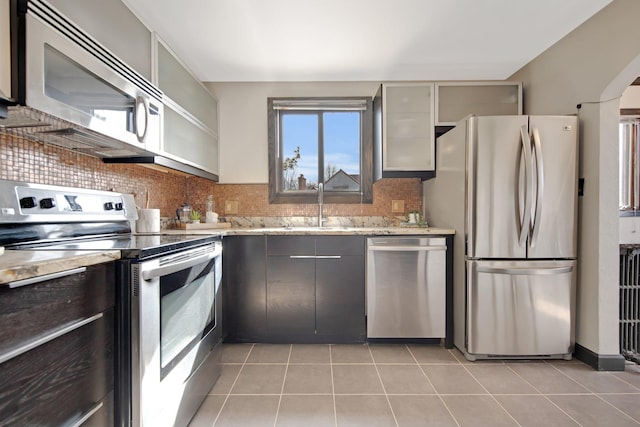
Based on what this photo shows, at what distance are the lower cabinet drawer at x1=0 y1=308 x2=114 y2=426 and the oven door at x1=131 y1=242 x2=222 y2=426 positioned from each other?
94 mm

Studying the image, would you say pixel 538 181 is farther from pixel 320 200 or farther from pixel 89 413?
pixel 89 413

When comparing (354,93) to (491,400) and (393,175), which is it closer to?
(393,175)

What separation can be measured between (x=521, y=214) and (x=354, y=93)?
1.89 m

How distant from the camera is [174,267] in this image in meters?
1.38

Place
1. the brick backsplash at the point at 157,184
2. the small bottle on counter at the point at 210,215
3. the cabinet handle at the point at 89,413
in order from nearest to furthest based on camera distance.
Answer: the cabinet handle at the point at 89,413 < the brick backsplash at the point at 157,184 < the small bottle on counter at the point at 210,215

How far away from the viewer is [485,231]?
2242 mm

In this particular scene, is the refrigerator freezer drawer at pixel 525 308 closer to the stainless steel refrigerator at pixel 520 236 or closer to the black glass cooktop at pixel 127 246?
the stainless steel refrigerator at pixel 520 236

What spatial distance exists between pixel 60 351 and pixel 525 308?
261 centimetres

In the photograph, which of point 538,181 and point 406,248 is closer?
point 538,181

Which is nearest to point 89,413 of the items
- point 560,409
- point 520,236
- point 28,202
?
point 28,202

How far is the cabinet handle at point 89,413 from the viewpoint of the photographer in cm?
94

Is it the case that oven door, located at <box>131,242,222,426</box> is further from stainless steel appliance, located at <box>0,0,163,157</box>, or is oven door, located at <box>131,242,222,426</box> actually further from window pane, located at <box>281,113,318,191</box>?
window pane, located at <box>281,113,318,191</box>

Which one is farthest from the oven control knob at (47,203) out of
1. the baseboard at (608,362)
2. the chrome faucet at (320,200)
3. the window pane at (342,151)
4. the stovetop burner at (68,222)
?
the baseboard at (608,362)

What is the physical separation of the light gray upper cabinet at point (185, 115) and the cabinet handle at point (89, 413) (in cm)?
146
